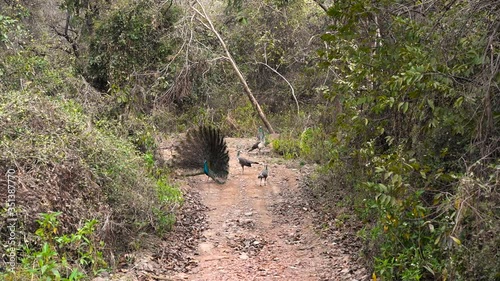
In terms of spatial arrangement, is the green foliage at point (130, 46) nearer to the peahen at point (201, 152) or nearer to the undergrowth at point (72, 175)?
the peahen at point (201, 152)

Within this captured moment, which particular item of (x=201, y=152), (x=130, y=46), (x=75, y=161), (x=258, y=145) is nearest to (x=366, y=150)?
(x=75, y=161)

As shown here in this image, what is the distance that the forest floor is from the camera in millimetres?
7551

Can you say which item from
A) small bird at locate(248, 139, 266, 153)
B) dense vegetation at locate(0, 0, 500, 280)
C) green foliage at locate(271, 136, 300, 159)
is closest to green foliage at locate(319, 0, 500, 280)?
dense vegetation at locate(0, 0, 500, 280)

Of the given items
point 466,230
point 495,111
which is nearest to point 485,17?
point 495,111

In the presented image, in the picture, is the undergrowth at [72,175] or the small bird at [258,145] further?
the small bird at [258,145]

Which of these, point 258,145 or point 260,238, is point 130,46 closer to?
point 258,145

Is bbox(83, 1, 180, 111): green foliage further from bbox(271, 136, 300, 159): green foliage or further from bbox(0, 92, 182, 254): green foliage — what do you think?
bbox(0, 92, 182, 254): green foliage

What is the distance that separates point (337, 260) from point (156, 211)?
312 centimetres

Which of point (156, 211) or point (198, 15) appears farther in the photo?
point (198, 15)

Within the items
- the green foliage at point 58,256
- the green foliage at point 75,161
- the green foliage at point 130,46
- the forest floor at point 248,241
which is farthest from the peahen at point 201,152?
the green foliage at point 58,256

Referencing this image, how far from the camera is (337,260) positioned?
7895 millimetres

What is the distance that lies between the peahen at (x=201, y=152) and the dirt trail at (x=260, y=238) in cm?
49

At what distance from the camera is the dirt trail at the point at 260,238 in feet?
25.2

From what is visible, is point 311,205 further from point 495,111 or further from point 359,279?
point 495,111
